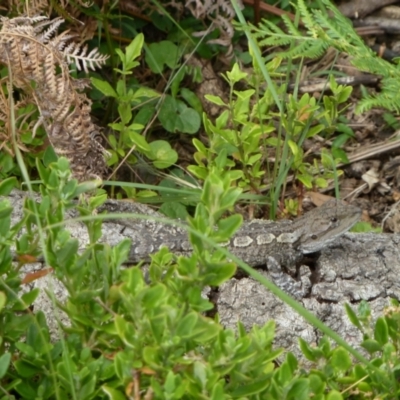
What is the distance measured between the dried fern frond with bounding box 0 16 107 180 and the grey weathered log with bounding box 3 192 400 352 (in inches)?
18.0

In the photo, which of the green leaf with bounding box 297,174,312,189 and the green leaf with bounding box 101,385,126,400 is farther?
the green leaf with bounding box 297,174,312,189

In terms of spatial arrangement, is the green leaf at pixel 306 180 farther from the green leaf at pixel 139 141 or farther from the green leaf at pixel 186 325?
the green leaf at pixel 186 325

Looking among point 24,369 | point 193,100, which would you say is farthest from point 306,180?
point 24,369

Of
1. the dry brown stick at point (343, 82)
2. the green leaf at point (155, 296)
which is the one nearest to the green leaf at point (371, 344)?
the green leaf at point (155, 296)

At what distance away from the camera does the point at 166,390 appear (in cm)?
262

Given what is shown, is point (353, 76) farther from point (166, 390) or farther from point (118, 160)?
point (166, 390)

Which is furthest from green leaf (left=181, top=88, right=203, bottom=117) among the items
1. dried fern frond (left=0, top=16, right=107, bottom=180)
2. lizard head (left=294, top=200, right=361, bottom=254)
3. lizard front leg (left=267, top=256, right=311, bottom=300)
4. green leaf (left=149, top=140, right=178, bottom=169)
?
lizard front leg (left=267, top=256, right=311, bottom=300)

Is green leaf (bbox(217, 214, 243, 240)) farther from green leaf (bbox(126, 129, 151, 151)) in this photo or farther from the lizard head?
green leaf (bbox(126, 129, 151, 151))

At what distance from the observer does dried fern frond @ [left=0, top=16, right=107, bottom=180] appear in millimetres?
4930

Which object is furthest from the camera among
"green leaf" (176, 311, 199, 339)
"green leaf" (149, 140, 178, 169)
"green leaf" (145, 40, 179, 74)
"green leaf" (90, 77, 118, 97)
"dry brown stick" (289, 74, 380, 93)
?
"dry brown stick" (289, 74, 380, 93)

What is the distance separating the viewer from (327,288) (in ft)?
14.6

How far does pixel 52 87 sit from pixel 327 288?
6.86 ft

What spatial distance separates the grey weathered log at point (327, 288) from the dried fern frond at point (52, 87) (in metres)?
0.46

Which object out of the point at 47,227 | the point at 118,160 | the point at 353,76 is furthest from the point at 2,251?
the point at 353,76
